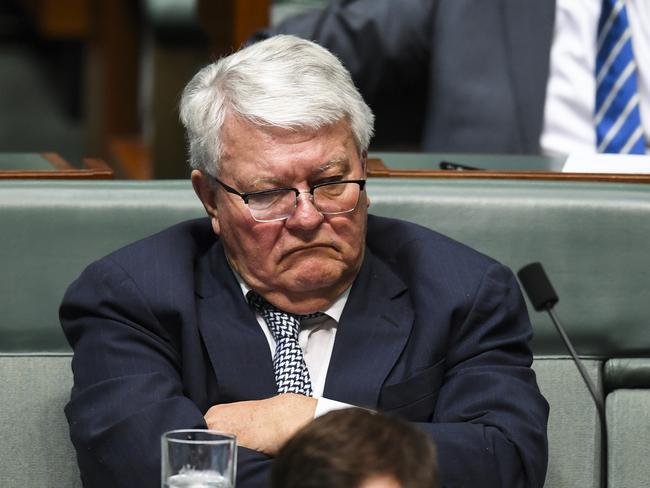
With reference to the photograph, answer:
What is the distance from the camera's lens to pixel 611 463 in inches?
77.9

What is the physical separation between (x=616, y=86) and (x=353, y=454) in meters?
1.84

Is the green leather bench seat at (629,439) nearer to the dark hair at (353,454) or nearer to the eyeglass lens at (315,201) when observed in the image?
the eyeglass lens at (315,201)

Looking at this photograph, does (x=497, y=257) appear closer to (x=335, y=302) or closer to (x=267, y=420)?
(x=335, y=302)

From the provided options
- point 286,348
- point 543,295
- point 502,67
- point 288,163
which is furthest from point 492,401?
point 502,67

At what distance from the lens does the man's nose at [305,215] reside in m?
1.81

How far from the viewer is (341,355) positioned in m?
1.85

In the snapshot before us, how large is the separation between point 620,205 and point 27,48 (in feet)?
15.3

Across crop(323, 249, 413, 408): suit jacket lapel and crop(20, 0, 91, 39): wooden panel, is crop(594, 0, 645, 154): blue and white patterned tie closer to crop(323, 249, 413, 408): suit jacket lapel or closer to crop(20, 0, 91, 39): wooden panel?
crop(323, 249, 413, 408): suit jacket lapel

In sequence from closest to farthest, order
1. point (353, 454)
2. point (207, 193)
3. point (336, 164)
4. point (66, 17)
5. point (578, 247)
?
point (353, 454) → point (336, 164) → point (207, 193) → point (578, 247) → point (66, 17)

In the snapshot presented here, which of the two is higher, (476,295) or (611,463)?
(476,295)

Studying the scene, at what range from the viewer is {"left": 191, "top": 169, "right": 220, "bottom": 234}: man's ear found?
192 cm

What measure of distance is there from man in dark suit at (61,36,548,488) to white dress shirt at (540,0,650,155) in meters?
0.95

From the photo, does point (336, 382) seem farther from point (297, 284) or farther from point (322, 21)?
point (322, 21)

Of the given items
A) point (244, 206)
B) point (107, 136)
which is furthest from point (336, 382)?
point (107, 136)
